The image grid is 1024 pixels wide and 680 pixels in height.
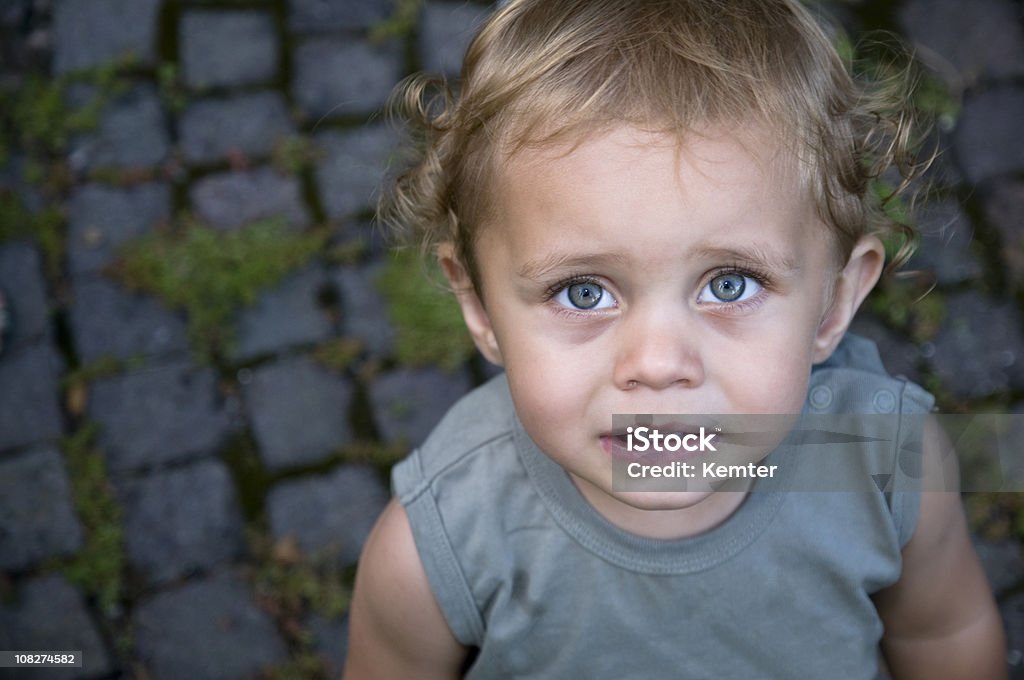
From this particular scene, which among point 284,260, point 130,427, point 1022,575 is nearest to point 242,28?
point 284,260

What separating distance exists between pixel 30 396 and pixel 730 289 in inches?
85.4

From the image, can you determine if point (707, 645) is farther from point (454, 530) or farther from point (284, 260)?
point (284, 260)

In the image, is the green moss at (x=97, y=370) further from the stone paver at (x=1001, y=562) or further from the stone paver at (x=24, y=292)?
the stone paver at (x=1001, y=562)

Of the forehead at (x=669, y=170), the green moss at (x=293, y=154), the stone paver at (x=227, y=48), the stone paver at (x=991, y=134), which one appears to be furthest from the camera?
the stone paver at (x=227, y=48)

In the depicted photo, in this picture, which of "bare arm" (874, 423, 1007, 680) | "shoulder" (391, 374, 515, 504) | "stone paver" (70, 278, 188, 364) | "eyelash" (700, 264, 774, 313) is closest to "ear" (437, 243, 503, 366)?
"shoulder" (391, 374, 515, 504)

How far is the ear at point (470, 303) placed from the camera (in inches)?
60.6

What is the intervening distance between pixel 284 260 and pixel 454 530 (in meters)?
1.46

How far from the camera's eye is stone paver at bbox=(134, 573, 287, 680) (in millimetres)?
2426

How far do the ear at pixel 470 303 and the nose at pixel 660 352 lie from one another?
0.34 meters

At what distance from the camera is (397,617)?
5.45 feet

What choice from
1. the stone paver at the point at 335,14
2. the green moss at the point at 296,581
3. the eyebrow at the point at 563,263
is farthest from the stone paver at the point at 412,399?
the eyebrow at the point at 563,263

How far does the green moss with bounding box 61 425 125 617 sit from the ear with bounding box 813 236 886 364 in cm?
189

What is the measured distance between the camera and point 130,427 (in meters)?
2.66

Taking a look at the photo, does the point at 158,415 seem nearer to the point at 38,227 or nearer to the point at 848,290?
the point at 38,227
